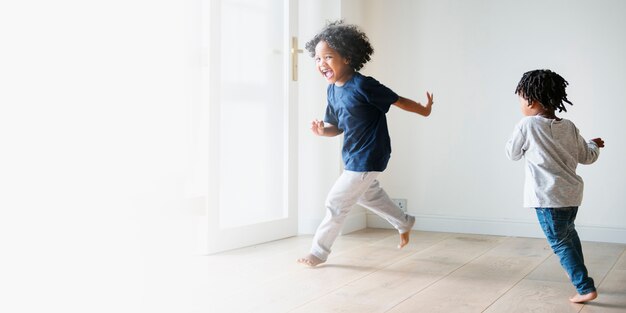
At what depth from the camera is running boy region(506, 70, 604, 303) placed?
2.03m

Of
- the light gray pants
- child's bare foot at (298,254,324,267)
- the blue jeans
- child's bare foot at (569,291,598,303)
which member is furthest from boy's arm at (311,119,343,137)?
child's bare foot at (569,291,598,303)

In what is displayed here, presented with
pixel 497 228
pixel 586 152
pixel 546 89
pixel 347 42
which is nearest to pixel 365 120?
pixel 347 42

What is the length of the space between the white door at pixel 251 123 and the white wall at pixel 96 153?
16 cm

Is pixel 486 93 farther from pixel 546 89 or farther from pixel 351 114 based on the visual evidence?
pixel 546 89

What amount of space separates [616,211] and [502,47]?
3.33 feet

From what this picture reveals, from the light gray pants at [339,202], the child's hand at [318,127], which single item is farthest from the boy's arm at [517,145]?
the child's hand at [318,127]

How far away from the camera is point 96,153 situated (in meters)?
2.68

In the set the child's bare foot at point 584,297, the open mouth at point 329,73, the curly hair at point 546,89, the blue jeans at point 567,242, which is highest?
the open mouth at point 329,73

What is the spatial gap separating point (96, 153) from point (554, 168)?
177cm

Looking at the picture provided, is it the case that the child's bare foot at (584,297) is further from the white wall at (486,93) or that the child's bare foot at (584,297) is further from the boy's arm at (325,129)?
the white wall at (486,93)

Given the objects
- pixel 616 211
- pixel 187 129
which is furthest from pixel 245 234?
pixel 616 211

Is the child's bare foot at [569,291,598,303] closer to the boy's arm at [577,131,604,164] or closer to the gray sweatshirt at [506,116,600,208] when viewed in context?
the gray sweatshirt at [506,116,600,208]

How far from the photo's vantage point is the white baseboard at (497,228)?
10.6ft

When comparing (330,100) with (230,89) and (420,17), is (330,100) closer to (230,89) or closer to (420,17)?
(230,89)
